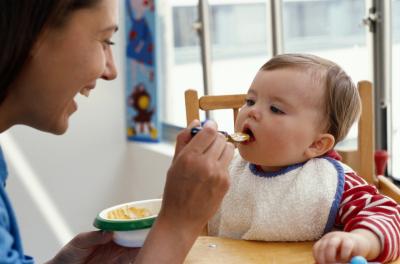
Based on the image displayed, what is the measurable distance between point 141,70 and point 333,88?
6.87 feet

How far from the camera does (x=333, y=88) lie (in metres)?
1.18

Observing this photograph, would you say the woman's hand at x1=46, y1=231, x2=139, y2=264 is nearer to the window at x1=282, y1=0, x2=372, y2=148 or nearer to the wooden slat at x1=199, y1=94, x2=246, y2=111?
the wooden slat at x1=199, y1=94, x2=246, y2=111

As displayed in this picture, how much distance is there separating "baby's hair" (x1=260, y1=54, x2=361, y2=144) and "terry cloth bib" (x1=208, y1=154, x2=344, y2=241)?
0.25 ft

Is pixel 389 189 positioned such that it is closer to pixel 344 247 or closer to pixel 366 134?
pixel 366 134

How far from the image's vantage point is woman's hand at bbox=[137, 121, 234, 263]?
0.91 meters

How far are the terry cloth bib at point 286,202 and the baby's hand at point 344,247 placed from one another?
0.14m

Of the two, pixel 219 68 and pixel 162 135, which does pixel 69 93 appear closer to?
pixel 219 68

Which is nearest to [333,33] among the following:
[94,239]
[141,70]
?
[141,70]

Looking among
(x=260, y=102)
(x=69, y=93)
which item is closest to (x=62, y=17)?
(x=69, y=93)

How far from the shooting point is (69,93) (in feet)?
3.08

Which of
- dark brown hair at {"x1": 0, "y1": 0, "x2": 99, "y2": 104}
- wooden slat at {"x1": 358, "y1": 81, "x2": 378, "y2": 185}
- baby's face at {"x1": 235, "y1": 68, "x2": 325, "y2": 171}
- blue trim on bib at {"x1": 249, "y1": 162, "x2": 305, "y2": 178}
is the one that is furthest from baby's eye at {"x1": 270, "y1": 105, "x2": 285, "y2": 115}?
dark brown hair at {"x1": 0, "y1": 0, "x2": 99, "y2": 104}

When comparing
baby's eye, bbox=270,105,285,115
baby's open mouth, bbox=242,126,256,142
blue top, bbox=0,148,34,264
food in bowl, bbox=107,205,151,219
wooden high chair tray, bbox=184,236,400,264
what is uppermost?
baby's eye, bbox=270,105,285,115

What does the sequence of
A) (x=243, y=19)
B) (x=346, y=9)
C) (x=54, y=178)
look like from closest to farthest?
1. (x=346, y=9)
2. (x=243, y=19)
3. (x=54, y=178)

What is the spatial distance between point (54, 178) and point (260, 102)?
2218 millimetres
